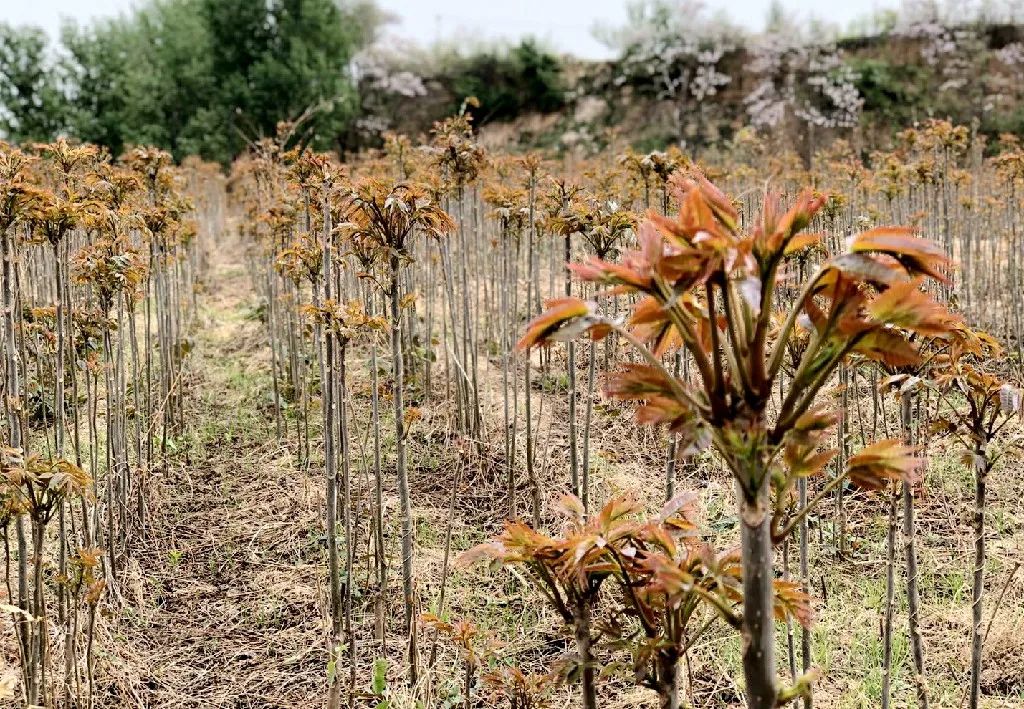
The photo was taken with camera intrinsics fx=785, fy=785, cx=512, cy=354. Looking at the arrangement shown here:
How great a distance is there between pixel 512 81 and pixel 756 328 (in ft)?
70.4

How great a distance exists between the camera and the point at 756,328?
92cm

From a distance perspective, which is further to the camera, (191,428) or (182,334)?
(182,334)

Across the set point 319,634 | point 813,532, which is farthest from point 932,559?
point 319,634

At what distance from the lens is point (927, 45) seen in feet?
60.2

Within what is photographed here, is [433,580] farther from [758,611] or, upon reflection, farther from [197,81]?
[197,81]

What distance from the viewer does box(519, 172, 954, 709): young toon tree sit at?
902 millimetres

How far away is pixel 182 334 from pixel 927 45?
61.1 feet

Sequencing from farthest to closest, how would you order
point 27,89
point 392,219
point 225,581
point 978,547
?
point 27,89 → point 225,581 → point 392,219 → point 978,547

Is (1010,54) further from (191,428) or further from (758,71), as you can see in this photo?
(191,428)

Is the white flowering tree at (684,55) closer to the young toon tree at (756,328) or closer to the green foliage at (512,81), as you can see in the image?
the green foliage at (512,81)

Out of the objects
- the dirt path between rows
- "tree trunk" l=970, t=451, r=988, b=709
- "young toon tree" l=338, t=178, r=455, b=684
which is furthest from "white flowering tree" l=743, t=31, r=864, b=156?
"tree trunk" l=970, t=451, r=988, b=709

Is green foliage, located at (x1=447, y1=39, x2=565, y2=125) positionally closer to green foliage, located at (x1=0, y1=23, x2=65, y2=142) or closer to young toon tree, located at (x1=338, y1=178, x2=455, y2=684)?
green foliage, located at (x1=0, y1=23, x2=65, y2=142)

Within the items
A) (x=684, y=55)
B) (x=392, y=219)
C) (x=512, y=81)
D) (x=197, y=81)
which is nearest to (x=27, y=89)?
(x=197, y=81)

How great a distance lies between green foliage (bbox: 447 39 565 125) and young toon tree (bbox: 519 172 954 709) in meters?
20.1
